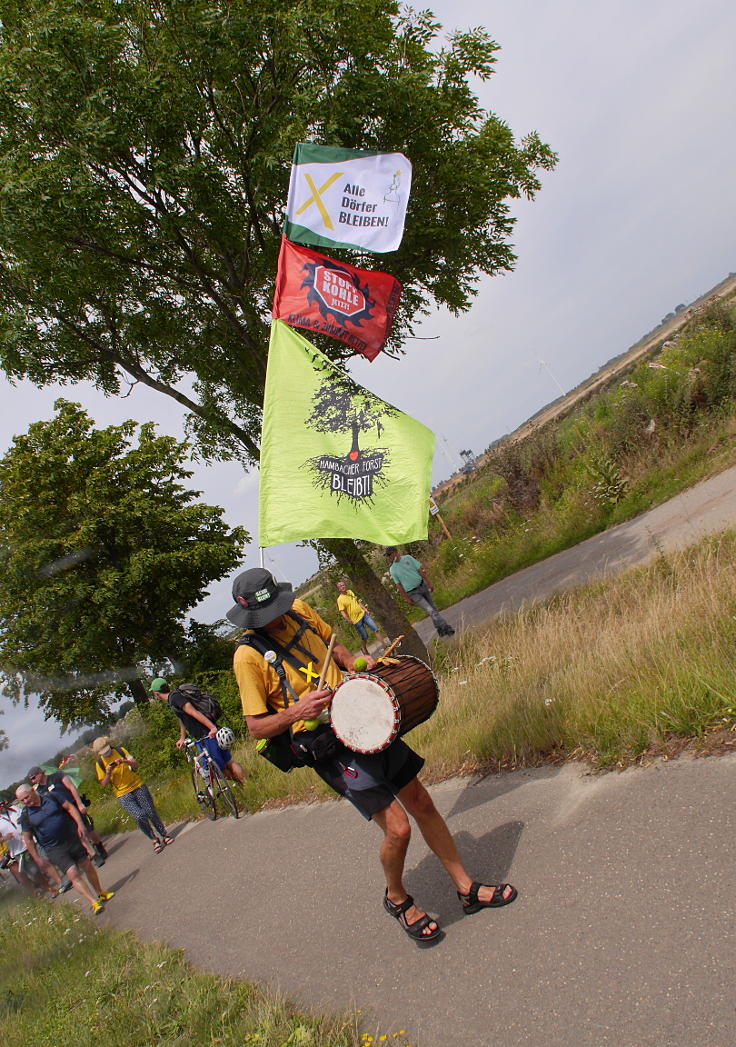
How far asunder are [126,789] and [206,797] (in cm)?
112

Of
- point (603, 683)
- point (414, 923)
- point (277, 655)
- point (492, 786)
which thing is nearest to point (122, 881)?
point (492, 786)

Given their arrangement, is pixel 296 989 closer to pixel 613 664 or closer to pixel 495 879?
pixel 495 879

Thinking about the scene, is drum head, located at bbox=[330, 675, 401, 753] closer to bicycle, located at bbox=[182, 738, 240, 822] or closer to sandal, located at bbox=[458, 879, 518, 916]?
sandal, located at bbox=[458, 879, 518, 916]

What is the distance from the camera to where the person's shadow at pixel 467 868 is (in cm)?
352

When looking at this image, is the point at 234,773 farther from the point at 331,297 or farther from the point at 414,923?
the point at 331,297

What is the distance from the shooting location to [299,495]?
4.53 meters

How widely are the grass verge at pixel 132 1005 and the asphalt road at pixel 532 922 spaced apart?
184 mm

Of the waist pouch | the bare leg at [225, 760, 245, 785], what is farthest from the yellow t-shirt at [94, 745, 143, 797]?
the waist pouch

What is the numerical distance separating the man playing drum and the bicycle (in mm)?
5255

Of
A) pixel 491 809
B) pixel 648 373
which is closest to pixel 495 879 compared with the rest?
pixel 491 809

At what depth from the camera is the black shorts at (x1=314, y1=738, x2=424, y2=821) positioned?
11.1 feet

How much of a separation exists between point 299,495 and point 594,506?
10.7 meters

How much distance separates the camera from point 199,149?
802 centimetres

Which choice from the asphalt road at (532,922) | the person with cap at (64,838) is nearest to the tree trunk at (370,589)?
the asphalt road at (532,922)
